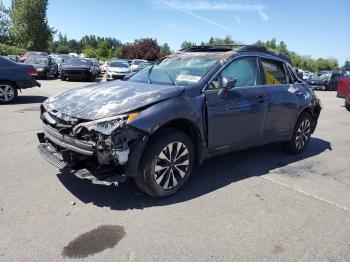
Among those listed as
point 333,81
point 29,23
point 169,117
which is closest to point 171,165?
point 169,117

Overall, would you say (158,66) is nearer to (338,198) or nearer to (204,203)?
(204,203)

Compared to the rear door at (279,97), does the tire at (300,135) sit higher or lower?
lower

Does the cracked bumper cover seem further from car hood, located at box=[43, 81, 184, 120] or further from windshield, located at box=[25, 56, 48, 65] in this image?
windshield, located at box=[25, 56, 48, 65]

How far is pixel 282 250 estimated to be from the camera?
348cm

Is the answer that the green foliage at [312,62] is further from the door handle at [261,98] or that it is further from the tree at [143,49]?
the door handle at [261,98]

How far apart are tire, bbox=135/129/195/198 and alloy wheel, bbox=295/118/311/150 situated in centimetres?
292

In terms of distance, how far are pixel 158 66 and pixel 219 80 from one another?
1.25 metres

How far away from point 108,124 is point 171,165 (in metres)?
0.97

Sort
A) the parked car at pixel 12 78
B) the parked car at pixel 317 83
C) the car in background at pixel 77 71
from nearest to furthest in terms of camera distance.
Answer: the parked car at pixel 12 78 < the car in background at pixel 77 71 < the parked car at pixel 317 83

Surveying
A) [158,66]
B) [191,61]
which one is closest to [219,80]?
[191,61]

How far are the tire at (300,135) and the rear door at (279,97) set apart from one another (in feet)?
0.88

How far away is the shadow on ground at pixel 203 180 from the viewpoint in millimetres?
4332

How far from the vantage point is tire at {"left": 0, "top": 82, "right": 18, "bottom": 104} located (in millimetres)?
11484

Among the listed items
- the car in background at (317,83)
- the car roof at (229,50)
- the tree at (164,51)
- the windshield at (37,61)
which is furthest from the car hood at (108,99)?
the tree at (164,51)
